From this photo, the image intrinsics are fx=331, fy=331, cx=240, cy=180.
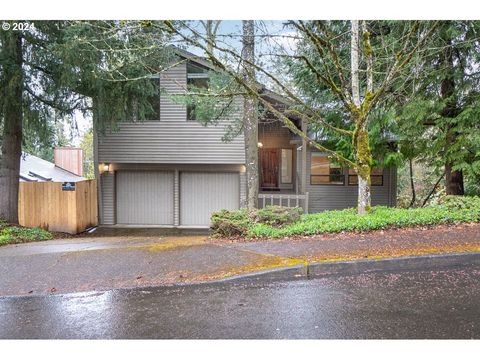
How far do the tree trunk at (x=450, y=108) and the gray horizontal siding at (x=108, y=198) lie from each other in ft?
30.6

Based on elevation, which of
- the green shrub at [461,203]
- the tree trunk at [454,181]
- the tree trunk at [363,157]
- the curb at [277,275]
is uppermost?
the tree trunk at [363,157]

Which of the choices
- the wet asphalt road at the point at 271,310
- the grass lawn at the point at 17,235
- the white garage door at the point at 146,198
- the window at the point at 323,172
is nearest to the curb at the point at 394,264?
the wet asphalt road at the point at 271,310

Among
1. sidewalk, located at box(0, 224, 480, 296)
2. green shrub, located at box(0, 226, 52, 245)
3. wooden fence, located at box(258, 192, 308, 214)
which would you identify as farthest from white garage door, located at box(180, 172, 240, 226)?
sidewalk, located at box(0, 224, 480, 296)

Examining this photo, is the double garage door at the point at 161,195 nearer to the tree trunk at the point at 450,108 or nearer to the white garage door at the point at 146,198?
the white garage door at the point at 146,198

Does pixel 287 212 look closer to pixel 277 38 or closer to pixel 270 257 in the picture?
pixel 270 257

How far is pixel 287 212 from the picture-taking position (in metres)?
5.92

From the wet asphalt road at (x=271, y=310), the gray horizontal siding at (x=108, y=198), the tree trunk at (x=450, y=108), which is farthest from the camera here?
the gray horizontal siding at (x=108, y=198)

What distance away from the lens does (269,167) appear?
44.9ft

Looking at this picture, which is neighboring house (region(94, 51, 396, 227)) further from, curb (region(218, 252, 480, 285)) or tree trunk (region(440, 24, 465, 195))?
curb (region(218, 252, 480, 285))

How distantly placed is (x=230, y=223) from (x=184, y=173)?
532 cm

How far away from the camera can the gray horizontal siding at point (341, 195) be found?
1109 centimetres

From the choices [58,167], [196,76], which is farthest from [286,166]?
[58,167]

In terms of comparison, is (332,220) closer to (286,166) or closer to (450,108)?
(450,108)
